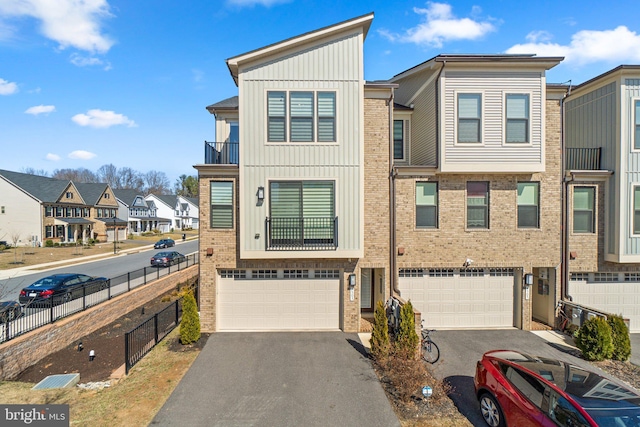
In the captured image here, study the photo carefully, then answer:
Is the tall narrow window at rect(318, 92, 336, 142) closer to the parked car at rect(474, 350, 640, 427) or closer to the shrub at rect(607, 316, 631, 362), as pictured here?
the parked car at rect(474, 350, 640, 427)

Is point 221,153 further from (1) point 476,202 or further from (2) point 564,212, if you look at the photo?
(2) point 564,212

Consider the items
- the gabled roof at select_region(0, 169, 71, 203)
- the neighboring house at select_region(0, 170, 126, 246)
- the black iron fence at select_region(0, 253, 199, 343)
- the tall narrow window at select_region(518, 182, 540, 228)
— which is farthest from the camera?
the gabled roof at select_region(0, 169, 71, 203)

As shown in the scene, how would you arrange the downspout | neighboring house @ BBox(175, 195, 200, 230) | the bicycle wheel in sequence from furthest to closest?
neighboring house @ BBox(175, 195, 200, 230), the downspout, the bicycle wheel

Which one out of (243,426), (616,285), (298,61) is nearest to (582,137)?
(616,285)

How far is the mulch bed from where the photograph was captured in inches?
323

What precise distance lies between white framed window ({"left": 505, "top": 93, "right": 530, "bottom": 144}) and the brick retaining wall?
629 inches

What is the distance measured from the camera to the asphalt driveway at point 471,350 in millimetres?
6875

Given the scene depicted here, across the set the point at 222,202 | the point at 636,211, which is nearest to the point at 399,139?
the point at 222,202

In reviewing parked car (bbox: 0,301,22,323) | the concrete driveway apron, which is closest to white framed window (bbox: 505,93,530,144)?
the concrete driveway apron

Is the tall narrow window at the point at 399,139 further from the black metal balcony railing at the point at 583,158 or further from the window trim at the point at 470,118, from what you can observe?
the black metal balcony railing at the point at 583,158

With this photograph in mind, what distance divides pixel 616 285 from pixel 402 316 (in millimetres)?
8709

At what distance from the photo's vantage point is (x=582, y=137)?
11.3 meters

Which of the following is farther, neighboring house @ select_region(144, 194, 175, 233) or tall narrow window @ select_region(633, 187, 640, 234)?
neighboring house @ select_region(144, 194, 175, 233)

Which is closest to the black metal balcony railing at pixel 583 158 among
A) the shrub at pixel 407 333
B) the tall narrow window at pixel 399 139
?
the tall narrow window at pixel 399 139
